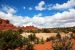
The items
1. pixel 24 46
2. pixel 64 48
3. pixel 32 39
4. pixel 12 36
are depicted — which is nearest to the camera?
pixel 64 48

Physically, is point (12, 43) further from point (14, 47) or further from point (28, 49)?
point (28, 49)

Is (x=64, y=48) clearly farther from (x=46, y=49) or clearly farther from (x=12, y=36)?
(x=12, y=36)

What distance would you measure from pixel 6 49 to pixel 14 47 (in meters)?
0.79

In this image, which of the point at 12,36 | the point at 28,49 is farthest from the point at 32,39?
the point at 28,49

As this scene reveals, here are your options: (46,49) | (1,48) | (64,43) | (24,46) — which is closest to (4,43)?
(1,48)

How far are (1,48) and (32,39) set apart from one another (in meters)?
6.63

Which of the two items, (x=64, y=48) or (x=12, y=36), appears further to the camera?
(x=12, y=36)

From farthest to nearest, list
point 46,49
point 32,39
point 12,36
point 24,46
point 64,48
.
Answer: point 32,39
point 12,36
point 24,46
point 46,49
point 64,48

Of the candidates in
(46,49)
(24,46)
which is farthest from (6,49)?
(46,49)

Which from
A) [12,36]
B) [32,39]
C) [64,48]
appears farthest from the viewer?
[32,39]

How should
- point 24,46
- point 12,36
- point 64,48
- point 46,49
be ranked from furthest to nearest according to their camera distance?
point 12,36 → point 24,46 → point 46,49 → point 64,48

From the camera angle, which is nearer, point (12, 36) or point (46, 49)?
point (46, 49)

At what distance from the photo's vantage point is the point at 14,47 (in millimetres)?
19703

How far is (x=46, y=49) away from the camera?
1758 cm
